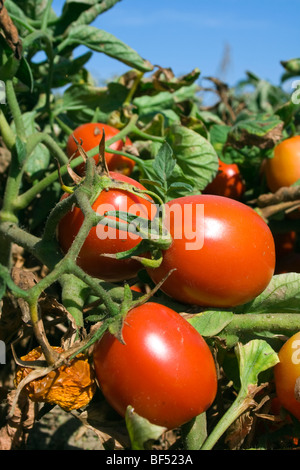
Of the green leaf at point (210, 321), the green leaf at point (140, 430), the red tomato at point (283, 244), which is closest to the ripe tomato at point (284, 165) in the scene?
the red tomato at point (283, 244)

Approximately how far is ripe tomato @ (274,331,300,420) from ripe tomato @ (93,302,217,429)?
113 mm

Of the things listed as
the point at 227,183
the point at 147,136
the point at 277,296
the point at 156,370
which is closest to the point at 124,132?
the point at 147,136

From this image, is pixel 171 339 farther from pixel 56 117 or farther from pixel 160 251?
pixel 56 117

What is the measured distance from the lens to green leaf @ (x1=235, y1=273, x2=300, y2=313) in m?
0.84

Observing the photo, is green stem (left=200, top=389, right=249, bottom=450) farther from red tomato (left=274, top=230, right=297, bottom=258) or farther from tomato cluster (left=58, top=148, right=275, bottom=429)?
red tomato (left=274, top=230, right=297, bottom=258)

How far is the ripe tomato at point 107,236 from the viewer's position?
790 millimetres

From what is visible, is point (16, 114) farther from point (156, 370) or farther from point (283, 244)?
point (283, 244)

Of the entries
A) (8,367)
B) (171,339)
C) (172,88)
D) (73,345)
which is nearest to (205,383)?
(171,339)

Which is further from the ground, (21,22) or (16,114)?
(21,22)

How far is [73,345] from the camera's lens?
68cm

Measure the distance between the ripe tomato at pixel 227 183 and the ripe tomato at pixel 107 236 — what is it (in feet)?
1.48

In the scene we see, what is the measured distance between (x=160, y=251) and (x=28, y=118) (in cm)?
57

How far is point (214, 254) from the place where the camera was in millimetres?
747
